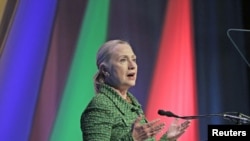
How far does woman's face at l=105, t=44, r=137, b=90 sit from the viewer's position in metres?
1.14

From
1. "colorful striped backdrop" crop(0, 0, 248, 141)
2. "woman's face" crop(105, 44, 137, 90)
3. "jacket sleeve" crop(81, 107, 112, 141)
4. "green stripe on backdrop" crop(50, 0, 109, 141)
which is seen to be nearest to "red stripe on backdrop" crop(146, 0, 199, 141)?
"colorful striped backdrop" crop(0, 0, 248, 141)

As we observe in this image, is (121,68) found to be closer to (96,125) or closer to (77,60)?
(96,125)

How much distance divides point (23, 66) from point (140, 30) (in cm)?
61

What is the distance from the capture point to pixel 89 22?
5.64 ft

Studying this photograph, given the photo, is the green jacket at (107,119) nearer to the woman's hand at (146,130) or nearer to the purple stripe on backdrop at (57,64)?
the woman's hand at (146,130)

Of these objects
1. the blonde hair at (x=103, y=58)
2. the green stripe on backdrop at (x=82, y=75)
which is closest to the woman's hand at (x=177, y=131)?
the blonde hair at (x=103, y=58)

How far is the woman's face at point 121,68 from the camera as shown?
1.14 m

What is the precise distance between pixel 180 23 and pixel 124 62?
0.96 m

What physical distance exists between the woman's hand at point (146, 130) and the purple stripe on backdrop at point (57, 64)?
2.11 ft

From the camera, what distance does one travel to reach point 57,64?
5.26 ft

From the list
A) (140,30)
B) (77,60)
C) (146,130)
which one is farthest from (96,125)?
(140,30)

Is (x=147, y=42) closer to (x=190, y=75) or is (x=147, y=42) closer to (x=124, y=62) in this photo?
(x=190, y=75)

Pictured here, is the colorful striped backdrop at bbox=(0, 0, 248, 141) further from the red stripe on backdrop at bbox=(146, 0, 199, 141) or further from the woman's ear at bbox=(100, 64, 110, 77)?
the woman's ear at bbox=(100, 64, 110, 77)

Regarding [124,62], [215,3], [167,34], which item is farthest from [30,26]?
[215,3]
